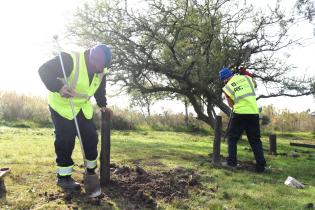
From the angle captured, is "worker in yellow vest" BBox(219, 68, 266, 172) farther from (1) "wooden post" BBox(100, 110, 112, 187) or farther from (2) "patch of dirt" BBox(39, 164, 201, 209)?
(1) "wooden post" BBox(100, 110, 112, 187)

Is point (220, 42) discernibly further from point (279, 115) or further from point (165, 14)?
point (279, 115)

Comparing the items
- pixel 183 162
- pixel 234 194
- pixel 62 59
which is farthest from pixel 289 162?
pixel 62 59

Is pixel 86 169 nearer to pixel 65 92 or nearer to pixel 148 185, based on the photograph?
pixel 148 185

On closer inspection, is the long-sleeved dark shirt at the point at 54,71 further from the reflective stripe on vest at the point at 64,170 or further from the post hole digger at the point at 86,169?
the reflective stripe on vest at the point at 64,170

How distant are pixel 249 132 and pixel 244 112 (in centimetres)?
48

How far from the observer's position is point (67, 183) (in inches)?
265

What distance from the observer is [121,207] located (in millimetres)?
5918

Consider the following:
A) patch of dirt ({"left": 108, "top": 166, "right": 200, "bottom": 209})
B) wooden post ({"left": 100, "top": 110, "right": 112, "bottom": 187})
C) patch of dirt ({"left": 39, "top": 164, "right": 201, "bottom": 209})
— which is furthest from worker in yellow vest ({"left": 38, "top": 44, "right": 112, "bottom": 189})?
patch of dirt ({"left": 108, "top": 166, "right": 200, "bottom": 209})

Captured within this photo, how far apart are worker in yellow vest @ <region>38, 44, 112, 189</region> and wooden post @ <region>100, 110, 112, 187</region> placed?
8.1 inches

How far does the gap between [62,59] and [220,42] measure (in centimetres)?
1138

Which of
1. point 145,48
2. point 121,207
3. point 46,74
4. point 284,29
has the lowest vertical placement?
point 121,207

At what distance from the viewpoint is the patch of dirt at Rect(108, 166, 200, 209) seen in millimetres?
6412

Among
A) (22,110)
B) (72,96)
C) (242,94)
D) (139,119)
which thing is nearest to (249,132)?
(242,94)

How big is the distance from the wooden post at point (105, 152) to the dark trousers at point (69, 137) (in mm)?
244
